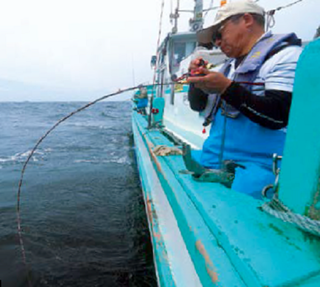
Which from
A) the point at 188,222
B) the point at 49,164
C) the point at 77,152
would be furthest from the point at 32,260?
the point at 77,152

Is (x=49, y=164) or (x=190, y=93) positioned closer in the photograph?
(x=190, y=93)

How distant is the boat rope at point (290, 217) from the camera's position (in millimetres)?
742

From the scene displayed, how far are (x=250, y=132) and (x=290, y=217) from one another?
801 mm

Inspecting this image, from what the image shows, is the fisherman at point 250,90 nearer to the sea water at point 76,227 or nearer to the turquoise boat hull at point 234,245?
the turquoise boat hull at point 234,245

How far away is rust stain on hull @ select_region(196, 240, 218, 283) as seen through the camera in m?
0.81

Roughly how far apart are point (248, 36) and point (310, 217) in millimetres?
1331

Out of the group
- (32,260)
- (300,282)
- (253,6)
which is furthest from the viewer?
(32,260)

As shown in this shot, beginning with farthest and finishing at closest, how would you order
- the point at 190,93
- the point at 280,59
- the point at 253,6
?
the point at 190,93
the point at 253,6
the point at 280,59

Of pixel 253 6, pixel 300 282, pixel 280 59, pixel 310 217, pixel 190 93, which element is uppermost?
pixel 253 6

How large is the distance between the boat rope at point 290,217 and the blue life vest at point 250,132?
0.59m

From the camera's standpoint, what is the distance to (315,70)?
2.31 feet

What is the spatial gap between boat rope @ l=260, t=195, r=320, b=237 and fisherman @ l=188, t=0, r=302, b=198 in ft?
1.43

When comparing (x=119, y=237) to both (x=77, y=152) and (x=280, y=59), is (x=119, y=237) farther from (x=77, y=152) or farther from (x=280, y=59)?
(x=77, y=152)

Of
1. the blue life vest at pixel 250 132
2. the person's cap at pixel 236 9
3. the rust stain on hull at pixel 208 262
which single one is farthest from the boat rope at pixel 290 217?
the person's cap at pixel 236 9
